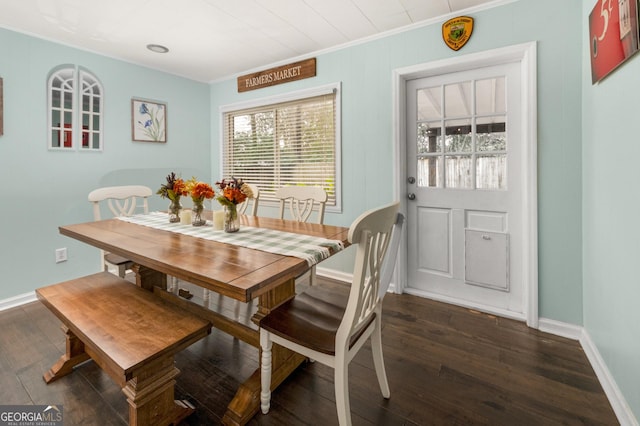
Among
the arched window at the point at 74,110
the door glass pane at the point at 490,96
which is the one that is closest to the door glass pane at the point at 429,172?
the door glass pane at the point at 490,96

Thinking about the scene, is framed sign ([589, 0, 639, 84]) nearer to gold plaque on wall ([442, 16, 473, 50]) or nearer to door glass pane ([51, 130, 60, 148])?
gold plaque on wall ([442, 16, 473, 50])

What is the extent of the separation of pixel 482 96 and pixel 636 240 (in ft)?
5.07

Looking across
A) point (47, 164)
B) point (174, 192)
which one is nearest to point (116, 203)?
point (47, 164)

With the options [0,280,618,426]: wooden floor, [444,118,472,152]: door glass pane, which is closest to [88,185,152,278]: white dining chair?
[0,280,618,426]: wooden floor

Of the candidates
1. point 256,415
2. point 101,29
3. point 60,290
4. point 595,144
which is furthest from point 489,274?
point 101,29

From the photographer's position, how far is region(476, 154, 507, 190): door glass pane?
238cm

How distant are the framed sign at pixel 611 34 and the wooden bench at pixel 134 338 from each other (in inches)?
84.8

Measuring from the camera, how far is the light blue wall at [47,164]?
2.57 meters

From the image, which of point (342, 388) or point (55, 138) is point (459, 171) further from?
point (55, 138)

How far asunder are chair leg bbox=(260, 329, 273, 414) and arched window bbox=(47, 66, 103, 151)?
281 cm

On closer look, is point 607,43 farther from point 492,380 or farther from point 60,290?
point 60,290

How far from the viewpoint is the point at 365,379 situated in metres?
1.68

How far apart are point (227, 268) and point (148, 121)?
9.75ft

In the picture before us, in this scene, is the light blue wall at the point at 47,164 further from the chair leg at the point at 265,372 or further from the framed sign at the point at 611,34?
the framed sign at the point at 611,34
